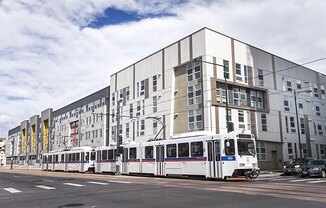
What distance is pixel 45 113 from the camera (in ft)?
318

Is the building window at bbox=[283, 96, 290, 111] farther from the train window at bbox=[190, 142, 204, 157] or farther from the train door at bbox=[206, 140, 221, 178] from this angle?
the train door at bbox=[206, 140, 221, 178]

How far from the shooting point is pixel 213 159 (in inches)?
875

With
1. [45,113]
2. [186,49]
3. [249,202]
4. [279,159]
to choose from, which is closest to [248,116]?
[279,159]

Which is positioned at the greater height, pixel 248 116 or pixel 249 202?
pixel 248 116

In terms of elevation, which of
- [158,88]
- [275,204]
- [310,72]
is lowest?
[275,204]

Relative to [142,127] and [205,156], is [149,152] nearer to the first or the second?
[205,156]

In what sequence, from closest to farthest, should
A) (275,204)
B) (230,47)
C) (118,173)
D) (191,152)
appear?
(275,204) → (191,152) → (118,173) → (230,47)

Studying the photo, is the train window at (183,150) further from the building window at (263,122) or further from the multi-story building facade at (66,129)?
the building window at (263,122)

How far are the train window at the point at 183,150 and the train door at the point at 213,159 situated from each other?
220 cm

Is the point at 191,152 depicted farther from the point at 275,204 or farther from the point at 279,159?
the point at 279,159

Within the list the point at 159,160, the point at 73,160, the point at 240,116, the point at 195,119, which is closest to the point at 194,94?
the point at 195,119

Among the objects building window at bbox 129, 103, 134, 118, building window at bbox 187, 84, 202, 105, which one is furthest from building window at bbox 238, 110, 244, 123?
building window at bbox 129, 103, 134, 118

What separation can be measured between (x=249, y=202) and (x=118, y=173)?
74.0 feet

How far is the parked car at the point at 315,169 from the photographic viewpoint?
25453 millimetres
